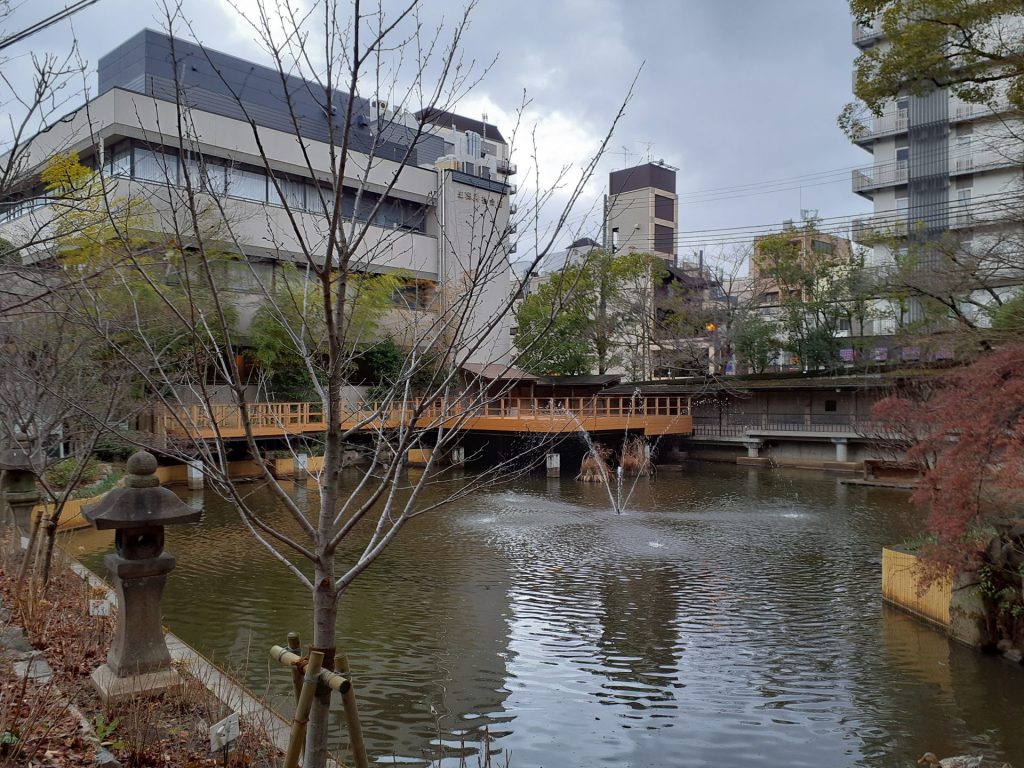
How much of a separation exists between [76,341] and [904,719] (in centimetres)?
1086

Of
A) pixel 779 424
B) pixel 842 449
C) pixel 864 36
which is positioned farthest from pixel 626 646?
pixel 864 36

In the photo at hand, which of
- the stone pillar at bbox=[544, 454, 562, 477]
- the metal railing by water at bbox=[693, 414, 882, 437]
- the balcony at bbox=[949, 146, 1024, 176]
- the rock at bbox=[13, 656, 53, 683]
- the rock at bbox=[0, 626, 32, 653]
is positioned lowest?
the rock at bbox=[13, 656, 53, 683]

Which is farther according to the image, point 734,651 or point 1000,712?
point 734,651

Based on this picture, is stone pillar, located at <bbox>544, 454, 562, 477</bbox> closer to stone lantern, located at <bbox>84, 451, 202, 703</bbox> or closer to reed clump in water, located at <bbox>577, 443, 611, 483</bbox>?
reed clump in water, located at <bbox>577, 443, 611, 483</bbox>

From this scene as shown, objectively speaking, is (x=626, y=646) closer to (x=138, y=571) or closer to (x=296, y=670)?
A: (x=138, y=571)

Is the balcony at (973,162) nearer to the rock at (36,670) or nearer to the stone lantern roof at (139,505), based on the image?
the stone lantern roof at (139,505)

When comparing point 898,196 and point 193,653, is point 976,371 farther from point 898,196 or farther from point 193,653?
point 898,196

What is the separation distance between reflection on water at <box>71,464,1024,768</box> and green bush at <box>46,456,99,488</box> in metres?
2.15

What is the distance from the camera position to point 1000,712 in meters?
6.55

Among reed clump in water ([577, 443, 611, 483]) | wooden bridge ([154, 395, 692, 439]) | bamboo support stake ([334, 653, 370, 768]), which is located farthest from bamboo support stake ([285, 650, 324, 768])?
reed clump in water ([577, 443, 611, 483])

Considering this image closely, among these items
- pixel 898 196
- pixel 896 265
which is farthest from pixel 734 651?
pixel 898 196

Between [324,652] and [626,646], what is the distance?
6.06m

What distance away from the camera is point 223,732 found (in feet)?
13.9

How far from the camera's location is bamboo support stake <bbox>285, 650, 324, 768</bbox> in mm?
2775
